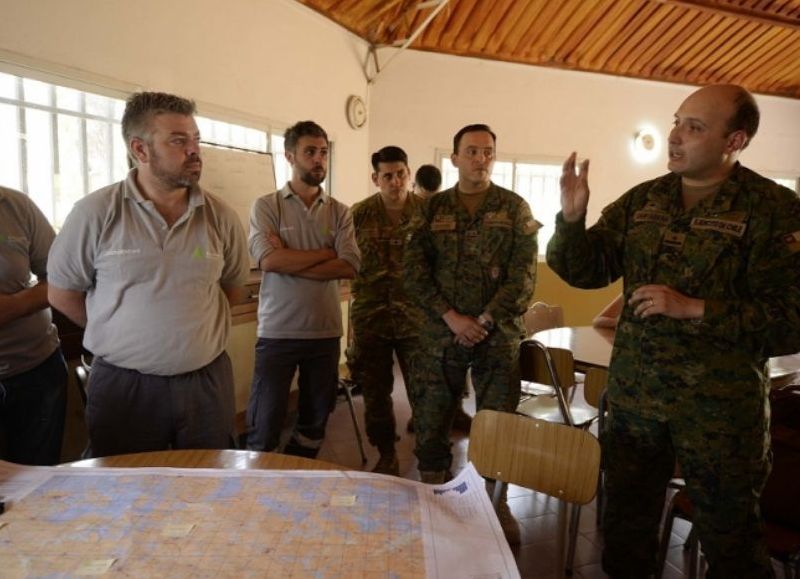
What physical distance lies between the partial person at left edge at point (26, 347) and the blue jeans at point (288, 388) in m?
0.77

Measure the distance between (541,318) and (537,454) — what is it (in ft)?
6.94

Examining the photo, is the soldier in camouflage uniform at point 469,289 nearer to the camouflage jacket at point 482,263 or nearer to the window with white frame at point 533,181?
the camouflage jacket at point 482,263

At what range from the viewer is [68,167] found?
285 centimetres

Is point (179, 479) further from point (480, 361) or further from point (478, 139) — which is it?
point (478, 139)

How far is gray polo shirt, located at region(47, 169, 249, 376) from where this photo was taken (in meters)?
1.57

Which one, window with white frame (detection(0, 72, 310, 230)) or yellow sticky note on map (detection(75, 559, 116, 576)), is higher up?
window with white frame (detection(0, 72, 310, 230))

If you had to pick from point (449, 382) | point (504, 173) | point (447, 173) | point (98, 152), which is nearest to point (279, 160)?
point (98, 152)

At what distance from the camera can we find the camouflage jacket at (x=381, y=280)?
298 cm

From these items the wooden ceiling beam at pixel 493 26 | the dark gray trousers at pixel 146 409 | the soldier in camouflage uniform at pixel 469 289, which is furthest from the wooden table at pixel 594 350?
the wooden ceiling beam at pixel 493 26

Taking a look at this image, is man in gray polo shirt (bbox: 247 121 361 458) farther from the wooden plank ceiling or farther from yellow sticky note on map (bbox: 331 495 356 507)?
the wooden plank ceiling

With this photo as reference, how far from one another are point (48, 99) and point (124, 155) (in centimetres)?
48

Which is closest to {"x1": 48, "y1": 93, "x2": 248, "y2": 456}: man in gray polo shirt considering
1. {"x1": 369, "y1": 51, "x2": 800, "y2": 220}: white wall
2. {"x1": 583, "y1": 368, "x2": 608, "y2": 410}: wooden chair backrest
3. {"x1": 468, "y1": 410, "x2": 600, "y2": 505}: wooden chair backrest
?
{"x1": 468, "y1": 410, "x2": 600, "y2": 505}: wooden chair backrest

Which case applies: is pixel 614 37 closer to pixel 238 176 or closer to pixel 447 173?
pixel 447 173

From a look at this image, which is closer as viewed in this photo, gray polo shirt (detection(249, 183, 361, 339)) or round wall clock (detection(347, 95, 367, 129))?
gray polo shirt (detection(249, 183, 361, 339))
